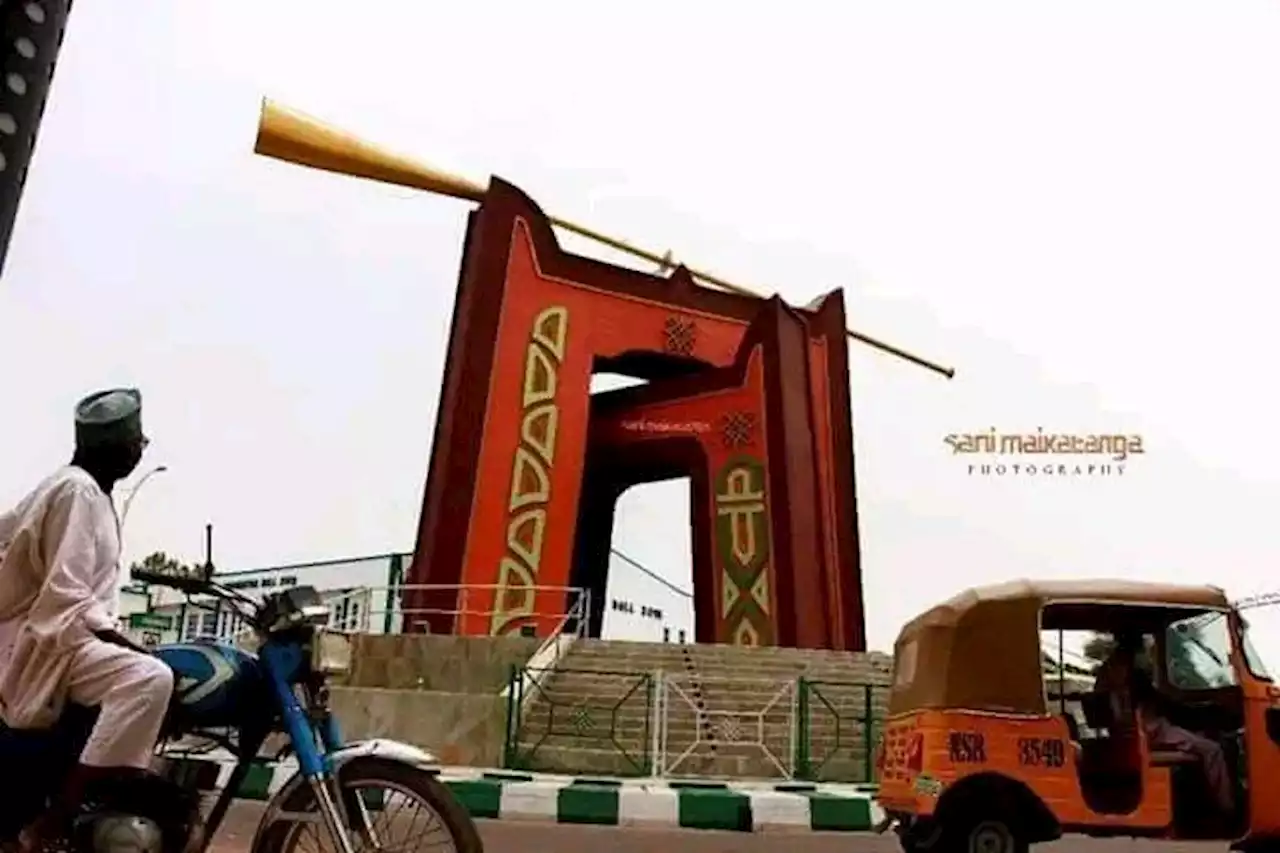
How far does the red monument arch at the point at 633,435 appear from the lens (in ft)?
55.8

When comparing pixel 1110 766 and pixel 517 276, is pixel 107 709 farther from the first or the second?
pixel 517 276

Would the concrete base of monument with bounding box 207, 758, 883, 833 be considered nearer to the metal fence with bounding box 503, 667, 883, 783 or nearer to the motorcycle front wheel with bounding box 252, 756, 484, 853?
the metal fence with bounding box 503, 667, 883, 783

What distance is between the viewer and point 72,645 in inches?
101

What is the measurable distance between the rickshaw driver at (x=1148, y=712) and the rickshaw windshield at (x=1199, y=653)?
0.15 m

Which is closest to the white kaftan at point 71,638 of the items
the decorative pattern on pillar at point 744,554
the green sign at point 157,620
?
the green sign at point 157,620

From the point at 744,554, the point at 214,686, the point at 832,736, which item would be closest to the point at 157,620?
the point at 832,736

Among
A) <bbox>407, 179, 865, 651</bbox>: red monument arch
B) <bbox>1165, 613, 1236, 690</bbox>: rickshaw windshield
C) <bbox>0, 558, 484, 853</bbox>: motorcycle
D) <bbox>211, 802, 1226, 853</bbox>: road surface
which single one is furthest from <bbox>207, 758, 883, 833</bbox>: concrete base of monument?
<bbox>407, 179, 865, 651</bbox>: red monument arch

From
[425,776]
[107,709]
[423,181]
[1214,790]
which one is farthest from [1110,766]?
[423,181]

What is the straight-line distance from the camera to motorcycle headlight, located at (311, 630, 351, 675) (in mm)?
2740

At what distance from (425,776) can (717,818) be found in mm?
5179

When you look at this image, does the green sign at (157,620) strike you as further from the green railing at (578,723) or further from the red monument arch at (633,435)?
the red monument arch at (633,435)

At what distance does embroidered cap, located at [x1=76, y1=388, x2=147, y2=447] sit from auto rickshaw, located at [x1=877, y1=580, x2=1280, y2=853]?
370 centimetres

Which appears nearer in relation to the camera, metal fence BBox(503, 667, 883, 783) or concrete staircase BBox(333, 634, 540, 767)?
metal fence BBox(503, 667, 883, 783)

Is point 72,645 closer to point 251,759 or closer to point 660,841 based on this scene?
point 251,759
